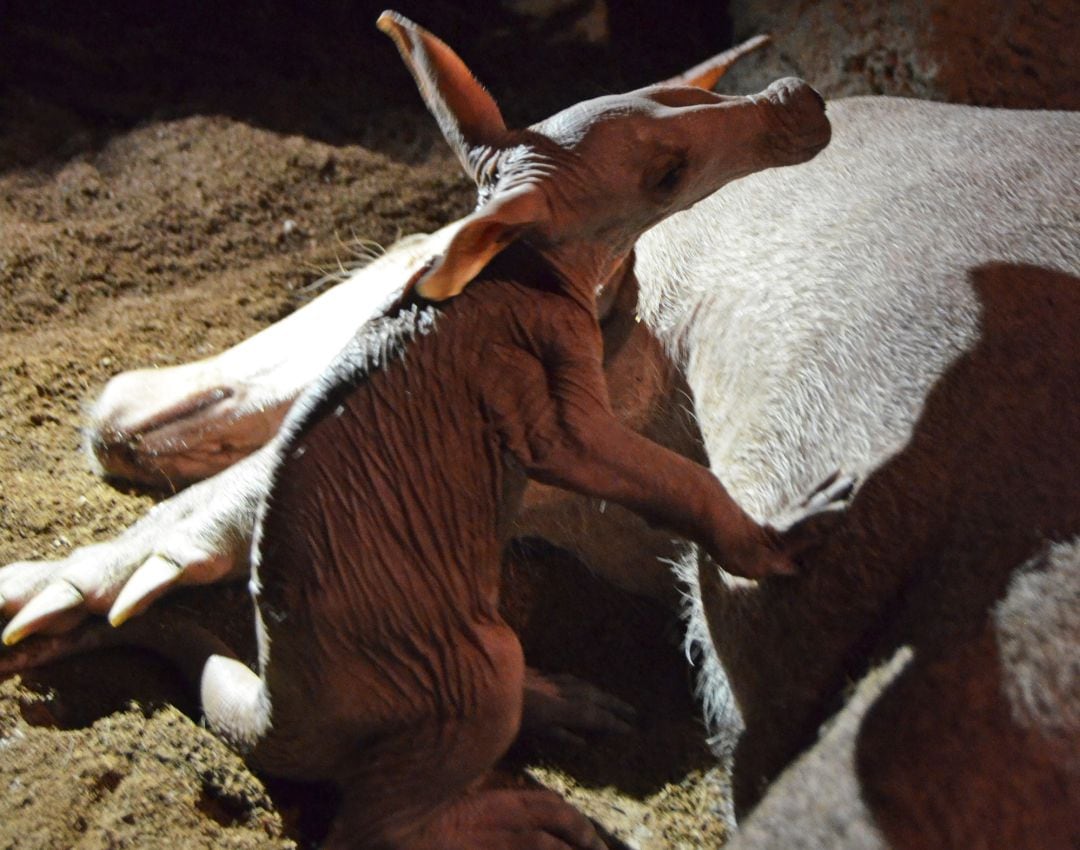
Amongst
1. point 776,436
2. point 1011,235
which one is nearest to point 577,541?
point 776,436

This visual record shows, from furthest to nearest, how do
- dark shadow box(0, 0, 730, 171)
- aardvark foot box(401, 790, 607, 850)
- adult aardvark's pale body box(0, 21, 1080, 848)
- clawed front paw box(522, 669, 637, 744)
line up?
dark shadow box(0, 0, 730, 171)
clawed front paw box(522, 669, 637, 744)
aardvark foot box(401, 790, 607, 850)
adult aardvark's pale body box(0, 21, 1080, 848)

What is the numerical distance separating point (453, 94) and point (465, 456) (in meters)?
0.44

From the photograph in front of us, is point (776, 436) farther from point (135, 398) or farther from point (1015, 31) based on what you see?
point (1015, 31)

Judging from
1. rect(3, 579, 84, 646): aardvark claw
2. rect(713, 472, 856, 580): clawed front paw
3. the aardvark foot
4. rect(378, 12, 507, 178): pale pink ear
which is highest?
rect(378, 12, 507, 178): pale pink ear

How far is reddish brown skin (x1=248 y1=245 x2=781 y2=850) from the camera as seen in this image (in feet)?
3.94

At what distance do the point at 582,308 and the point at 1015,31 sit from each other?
191 centimetres

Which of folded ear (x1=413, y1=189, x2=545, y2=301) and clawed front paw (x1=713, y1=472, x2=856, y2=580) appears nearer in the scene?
folded ear (x1=413, y1=189, x2=545, y2=301)

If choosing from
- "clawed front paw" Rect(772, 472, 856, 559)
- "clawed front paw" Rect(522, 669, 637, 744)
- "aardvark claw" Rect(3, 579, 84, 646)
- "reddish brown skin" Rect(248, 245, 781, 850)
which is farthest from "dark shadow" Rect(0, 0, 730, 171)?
"clawed front paw" Rect(772, 472, 856, 559)

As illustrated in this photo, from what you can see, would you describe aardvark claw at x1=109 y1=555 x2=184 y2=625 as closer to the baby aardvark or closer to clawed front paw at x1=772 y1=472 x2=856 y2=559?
the baby aardvark

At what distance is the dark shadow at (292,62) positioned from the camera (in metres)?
2.98

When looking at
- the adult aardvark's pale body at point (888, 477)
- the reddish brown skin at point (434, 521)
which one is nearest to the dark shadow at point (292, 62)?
the adult aardvark's pale body at point (888, 477)

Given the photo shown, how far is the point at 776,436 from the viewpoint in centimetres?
140

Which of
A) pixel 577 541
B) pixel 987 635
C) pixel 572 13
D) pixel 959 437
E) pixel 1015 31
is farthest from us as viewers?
pixel 572 13

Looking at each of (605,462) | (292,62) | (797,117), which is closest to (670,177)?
(797,117)
